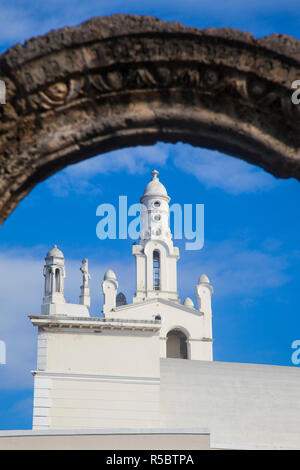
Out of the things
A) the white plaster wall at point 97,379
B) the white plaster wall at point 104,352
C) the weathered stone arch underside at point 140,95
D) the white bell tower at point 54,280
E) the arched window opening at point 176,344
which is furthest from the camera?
the arched window opening at point 176,344

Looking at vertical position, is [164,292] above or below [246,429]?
above

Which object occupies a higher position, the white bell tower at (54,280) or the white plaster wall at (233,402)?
the white bell tower at (54,280)

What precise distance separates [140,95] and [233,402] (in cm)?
1824

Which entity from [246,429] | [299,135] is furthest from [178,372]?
[299,135]

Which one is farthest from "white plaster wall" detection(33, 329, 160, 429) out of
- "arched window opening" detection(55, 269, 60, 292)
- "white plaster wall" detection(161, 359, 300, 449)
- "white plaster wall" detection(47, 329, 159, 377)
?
"arched window opening" detection(55, 269, 60, 292)

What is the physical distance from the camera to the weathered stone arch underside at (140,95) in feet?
12.6

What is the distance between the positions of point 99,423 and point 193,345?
78.4 ft

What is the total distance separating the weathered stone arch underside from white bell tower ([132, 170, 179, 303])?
136ft

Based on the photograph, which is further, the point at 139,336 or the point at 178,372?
the point at 178,372

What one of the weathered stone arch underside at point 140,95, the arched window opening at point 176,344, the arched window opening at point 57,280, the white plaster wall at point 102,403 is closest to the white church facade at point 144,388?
the white plaster wall at point 102,403

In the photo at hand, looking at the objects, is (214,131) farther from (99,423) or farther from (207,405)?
(207,405)

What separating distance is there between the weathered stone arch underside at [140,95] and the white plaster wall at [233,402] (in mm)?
16587

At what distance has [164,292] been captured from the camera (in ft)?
149

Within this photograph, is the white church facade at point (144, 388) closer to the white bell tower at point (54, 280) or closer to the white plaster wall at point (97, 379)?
the white plaster wall at point (97, 379)
